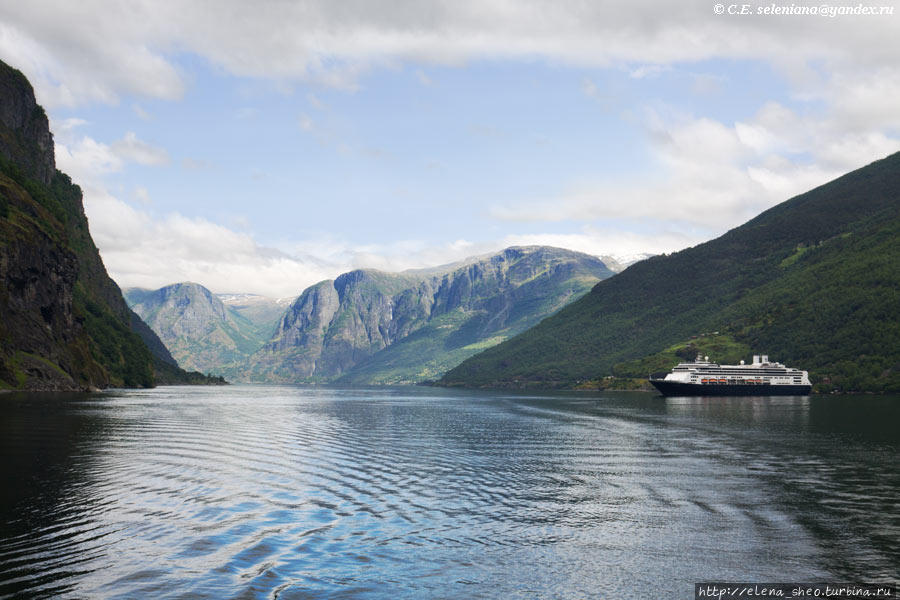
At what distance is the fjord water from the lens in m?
26.9

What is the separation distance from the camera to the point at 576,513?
4062cm

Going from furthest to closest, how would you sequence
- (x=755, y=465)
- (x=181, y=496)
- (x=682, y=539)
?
1. (x=755, y=465)
2. (x=181, y=496)
3. (x=682, y=539)

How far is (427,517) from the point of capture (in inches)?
1518

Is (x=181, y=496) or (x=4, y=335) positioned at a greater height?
(x=4, y=335)

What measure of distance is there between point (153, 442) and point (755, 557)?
2457 inches

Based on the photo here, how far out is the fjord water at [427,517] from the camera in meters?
26.9

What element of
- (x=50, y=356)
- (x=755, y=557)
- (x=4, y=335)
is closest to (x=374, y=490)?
(x=755, y=557)

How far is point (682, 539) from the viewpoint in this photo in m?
34.0

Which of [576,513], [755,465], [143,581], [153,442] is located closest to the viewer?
[143,581]

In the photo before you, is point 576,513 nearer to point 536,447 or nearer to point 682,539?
point 682,539

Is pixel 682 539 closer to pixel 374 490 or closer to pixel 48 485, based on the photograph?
pixel 374 490

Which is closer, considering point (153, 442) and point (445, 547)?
point (445, 547)

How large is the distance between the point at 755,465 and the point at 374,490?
117ft

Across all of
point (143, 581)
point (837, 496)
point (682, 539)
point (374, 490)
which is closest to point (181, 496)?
point (374, 490)
